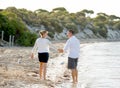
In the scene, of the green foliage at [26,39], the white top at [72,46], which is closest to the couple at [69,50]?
the white top at [72,46]

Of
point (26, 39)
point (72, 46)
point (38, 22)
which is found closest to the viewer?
point (72, 46)

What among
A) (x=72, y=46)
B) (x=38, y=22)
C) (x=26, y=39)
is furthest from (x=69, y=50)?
(x=38, y=22)

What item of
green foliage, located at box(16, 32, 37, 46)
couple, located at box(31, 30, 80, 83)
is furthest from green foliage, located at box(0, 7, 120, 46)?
couple, located at box(31, 30, 80, 83)

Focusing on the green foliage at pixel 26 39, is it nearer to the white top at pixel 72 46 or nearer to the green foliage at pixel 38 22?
the green foliage at pixel 38 22

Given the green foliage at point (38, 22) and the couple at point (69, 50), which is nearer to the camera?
the couple at point (69, 50)

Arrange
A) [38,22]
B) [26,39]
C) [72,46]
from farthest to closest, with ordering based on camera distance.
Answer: [38,22]
[26,39]
[72,46]

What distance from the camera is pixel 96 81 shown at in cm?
1462

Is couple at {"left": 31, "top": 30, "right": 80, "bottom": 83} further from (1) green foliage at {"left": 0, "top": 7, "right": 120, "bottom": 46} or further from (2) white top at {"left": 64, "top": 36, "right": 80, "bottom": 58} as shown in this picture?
(1) green foliage at {"left": 0, "top": 7, "right": 120, "bottom": 46}

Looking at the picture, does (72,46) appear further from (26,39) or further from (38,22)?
(38,22)

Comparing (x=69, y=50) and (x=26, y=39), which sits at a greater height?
(x=69, y=50)

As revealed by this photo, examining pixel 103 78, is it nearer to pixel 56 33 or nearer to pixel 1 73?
pixel 1 73

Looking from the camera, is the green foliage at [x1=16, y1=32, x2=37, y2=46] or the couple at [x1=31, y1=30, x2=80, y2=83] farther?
the green foliage at [x1=16, y1=32, x2=37, y2=46]

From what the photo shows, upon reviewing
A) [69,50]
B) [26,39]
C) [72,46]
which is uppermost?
[72,46]

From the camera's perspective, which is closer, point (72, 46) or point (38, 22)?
point (72, 46)
